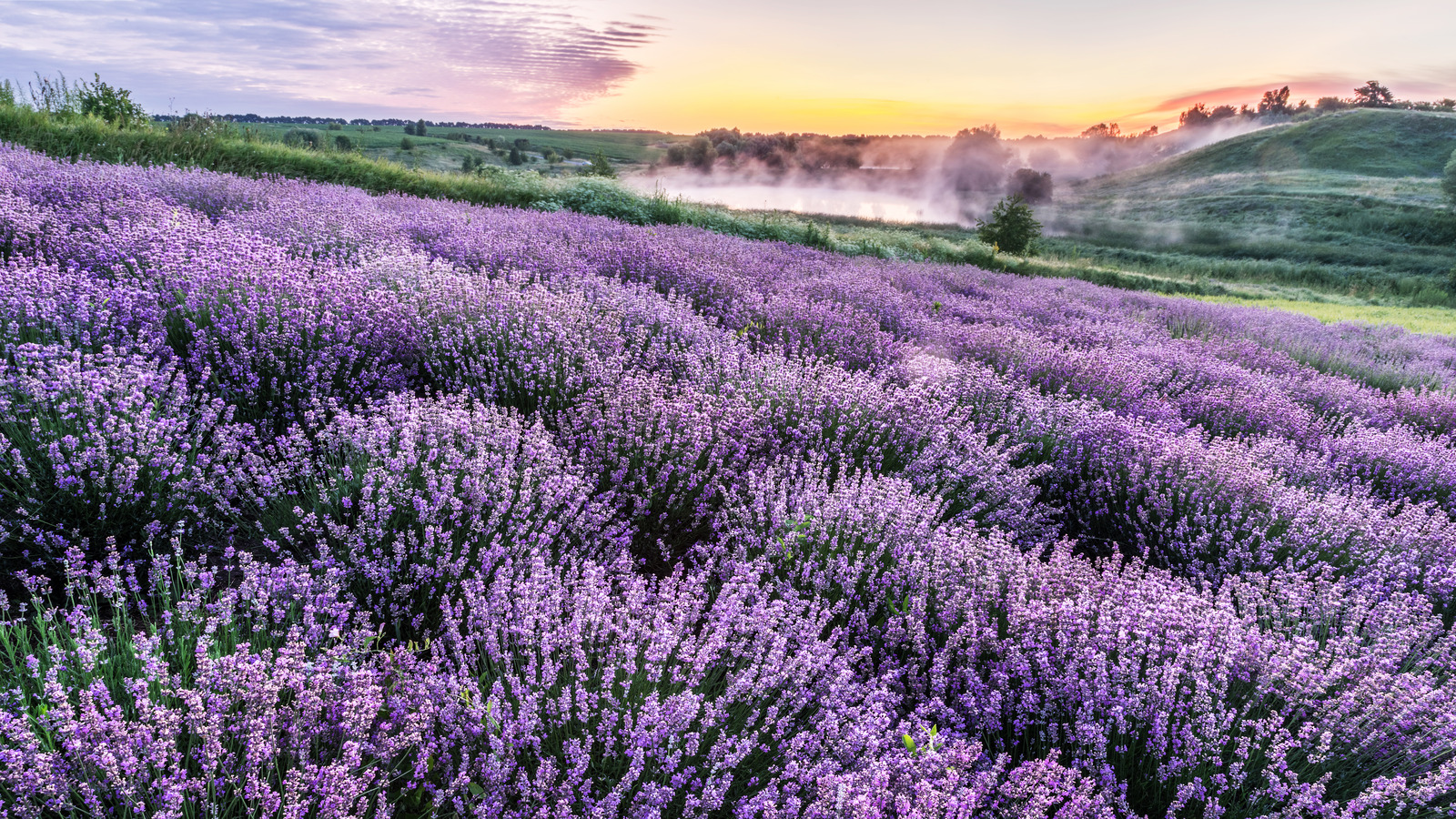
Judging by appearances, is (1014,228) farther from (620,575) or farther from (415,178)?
(620,575)

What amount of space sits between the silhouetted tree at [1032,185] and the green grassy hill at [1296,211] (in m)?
1.97

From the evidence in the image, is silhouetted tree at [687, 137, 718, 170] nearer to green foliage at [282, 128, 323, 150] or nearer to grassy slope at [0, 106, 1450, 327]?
grassy slope at [0, 106, 1450, 327]

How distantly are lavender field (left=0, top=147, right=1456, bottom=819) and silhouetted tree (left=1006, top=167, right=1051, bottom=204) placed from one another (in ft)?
196

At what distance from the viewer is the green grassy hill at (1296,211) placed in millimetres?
35969

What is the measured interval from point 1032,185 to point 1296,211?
17.8 m

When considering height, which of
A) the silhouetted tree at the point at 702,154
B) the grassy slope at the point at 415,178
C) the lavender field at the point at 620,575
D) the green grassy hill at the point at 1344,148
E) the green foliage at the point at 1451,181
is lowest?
the lavender field at the point at 620,575

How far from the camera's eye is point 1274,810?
162cm

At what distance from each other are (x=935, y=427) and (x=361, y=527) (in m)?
2.49

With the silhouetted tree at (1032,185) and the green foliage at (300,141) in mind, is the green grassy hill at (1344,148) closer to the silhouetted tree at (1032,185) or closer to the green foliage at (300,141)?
the silhouetted tree at (1032,185)

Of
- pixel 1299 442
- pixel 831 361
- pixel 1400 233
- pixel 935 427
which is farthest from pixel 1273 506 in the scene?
pixel 1400 233

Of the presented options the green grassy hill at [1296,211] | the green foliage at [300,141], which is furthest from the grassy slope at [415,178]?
the green grassy hill at [1296,211]

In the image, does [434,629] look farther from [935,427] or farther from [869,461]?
[935,427]

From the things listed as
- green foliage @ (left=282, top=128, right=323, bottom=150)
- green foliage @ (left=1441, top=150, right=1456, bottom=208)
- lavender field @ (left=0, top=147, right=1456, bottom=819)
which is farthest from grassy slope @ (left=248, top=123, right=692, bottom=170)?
green foliage @ (left=1441, top=150, right=1456, bottom=208)

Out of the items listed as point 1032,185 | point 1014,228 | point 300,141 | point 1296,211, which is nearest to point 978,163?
point 1032,185
